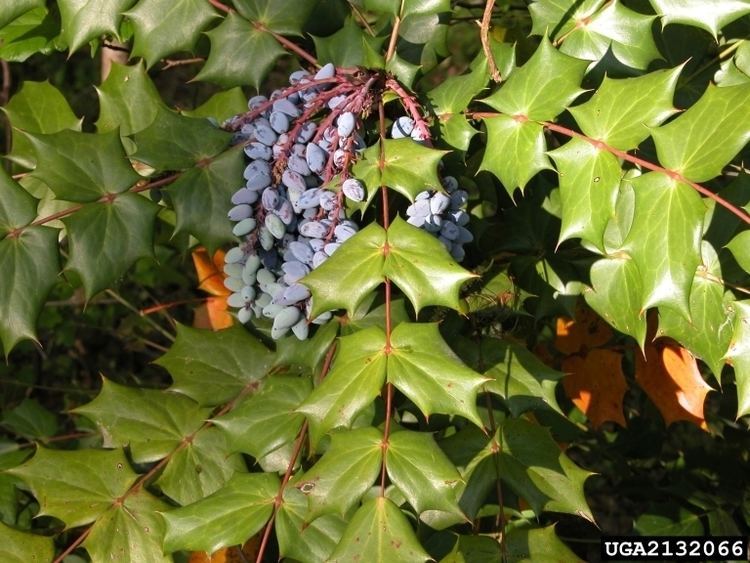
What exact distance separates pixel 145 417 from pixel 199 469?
0.41ft

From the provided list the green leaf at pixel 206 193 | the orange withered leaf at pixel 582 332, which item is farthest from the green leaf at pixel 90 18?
the orange withered leaf at pixel 582 332

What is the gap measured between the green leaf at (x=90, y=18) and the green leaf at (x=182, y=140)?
0.16 m

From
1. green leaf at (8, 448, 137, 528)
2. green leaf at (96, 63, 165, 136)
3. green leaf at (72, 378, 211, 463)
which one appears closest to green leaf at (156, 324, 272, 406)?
green leaf at (72, 378, 211, 463)

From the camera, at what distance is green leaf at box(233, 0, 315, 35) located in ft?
4.04

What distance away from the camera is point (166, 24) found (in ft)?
3.93

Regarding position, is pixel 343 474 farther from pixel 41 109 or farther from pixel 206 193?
pixel 41 109

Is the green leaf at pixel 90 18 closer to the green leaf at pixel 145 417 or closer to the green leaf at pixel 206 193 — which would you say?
the green leaf at pixel 206 193

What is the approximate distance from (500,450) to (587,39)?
1.93ft

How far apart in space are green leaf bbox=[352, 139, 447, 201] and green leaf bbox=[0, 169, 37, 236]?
48 cm

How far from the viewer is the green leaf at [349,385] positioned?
960 mm

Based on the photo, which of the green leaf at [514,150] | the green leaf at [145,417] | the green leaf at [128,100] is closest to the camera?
the green leaf at [514,150]

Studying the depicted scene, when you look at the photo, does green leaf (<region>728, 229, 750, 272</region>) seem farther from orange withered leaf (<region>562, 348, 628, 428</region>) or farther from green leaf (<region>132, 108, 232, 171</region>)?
green leaf (<region>132, 108, 232, 171</region>)

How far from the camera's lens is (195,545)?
1076 millimetres

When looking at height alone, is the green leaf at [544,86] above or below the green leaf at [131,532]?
above
